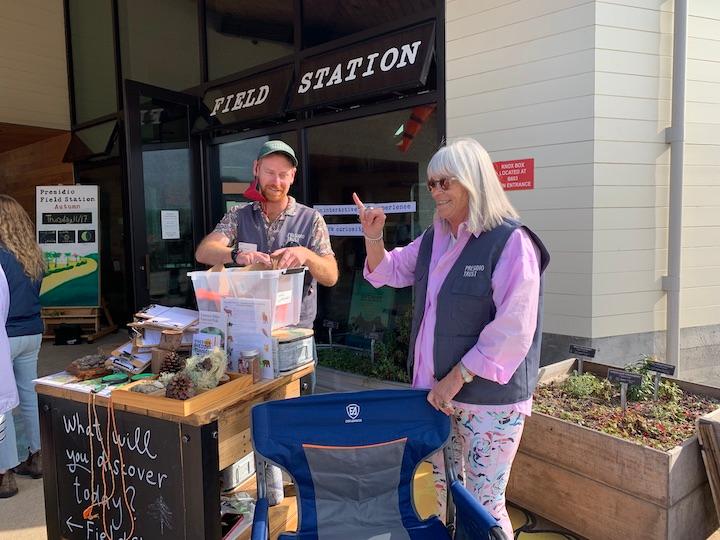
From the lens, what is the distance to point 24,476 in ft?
9.57

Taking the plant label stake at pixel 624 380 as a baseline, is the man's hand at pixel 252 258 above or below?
above

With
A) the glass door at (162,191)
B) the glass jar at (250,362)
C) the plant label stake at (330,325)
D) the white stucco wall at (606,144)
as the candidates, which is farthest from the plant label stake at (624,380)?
the glass door at (162,191)

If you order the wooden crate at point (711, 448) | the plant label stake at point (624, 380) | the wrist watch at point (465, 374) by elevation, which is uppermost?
the wrist watch at point (465, 374)

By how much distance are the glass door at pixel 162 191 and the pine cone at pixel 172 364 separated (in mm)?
2742

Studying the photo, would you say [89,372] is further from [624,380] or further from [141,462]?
[624,380]

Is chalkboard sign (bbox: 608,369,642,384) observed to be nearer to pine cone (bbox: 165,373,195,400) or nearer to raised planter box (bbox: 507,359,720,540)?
raised planter box (bbox: 507,359,720,540)

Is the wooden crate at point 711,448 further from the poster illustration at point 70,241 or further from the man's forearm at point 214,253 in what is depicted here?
the poster illustration at point 70,241

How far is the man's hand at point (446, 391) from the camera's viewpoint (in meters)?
1.57

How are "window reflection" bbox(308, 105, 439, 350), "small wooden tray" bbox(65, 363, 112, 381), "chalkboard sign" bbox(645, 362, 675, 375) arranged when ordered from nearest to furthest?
"small wooden tray" bbox(65, 363, 112, 381), "chalkboard sign" bbox(645, 362, 675, 375), "window reflection" bbox(308, 105, 439, 350)

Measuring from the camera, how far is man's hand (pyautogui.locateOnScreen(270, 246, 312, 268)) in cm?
187

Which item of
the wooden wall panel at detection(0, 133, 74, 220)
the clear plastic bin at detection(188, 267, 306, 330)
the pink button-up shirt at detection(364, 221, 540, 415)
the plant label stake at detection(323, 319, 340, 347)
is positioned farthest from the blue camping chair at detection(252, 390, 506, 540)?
the wooden wall panel at detection(0, 133, 74, 220)

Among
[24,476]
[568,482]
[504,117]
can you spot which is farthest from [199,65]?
[568,482]

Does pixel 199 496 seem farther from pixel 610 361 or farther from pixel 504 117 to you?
pixel 504 117

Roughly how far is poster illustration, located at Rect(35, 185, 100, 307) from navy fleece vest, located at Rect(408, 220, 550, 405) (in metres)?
5.71
